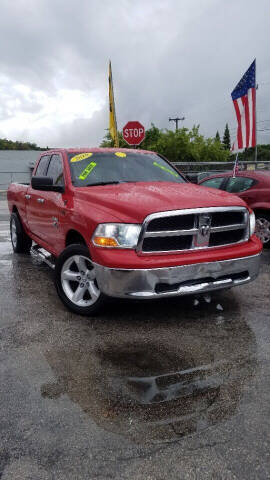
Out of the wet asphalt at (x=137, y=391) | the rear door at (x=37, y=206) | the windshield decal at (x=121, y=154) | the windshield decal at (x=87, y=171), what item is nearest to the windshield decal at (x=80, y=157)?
the windshield decal at (x=87, y=171)

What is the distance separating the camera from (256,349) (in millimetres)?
3354

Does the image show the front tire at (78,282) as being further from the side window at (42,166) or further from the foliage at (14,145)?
the foliage at (14,145)

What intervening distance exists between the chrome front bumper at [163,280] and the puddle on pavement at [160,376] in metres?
0.42

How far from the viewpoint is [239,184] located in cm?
784

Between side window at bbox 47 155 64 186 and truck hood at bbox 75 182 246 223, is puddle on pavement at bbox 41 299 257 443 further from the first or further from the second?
side window at bbox 47 155 64 186

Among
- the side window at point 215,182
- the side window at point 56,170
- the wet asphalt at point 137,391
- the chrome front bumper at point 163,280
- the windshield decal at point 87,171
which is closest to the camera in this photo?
the wet asphalt at point 137,391

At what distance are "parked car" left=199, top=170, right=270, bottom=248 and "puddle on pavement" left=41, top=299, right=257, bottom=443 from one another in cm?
393

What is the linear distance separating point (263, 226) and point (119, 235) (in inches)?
183

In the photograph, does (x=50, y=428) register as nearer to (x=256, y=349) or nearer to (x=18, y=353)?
(x=18, y=353)

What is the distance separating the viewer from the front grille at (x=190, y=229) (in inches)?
141

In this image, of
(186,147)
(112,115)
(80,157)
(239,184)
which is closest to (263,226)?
(239,184)

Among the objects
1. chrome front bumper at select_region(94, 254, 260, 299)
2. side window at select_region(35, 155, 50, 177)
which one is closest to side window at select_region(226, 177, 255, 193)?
side window at select_region(35, 155, 50, 177)

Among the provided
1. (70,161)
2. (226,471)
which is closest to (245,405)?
(226,471)

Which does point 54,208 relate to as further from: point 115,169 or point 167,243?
point 167,243
